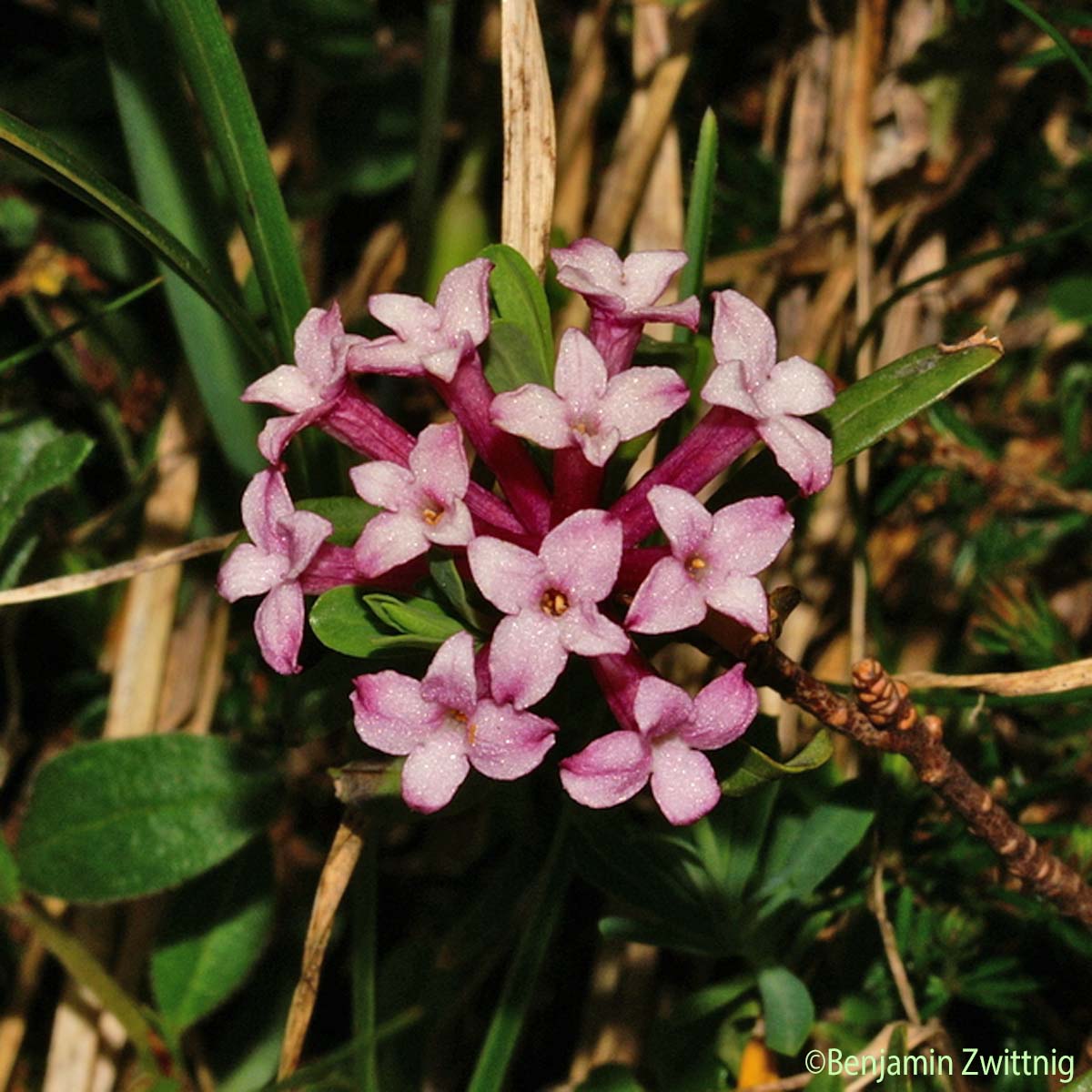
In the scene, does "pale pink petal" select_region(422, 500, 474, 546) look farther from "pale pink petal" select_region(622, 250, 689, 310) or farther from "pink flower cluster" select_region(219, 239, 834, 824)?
"pale pink petal" select_region(622, 250, 689, 310)

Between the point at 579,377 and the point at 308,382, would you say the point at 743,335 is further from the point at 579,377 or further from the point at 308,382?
the point at 308,382

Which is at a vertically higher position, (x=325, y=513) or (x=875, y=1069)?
(x=325, y=513)

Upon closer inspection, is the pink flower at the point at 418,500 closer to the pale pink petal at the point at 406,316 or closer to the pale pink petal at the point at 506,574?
the pale pink petal at the point at 506,574

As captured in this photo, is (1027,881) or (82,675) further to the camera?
(82,675)

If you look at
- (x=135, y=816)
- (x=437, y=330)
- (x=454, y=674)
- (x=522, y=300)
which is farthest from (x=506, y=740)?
(x=135, y=816)

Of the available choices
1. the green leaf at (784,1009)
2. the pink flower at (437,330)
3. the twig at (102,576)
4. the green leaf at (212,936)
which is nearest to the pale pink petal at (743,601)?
the pink flower at (437,330)

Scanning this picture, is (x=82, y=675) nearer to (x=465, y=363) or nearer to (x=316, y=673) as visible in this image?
(x=316, y=673)

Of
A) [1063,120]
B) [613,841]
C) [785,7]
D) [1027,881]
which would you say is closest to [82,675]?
[613,841]

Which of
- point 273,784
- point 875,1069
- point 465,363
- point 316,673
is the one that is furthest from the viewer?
point 273,784
